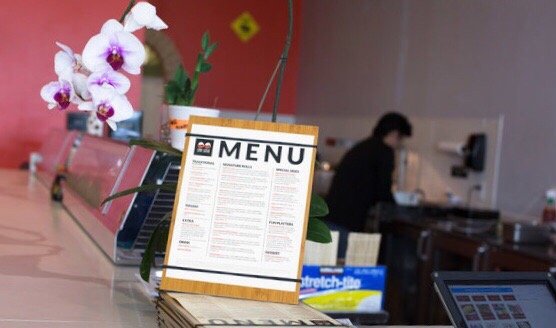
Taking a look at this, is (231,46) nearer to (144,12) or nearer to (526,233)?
(526,233)

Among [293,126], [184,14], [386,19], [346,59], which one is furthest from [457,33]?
[293,126]

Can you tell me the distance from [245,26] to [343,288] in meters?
8.09

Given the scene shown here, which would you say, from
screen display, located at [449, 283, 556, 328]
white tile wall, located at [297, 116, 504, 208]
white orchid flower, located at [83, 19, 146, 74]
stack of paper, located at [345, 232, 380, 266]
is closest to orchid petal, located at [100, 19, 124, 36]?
white orchid flower, located at [83, 19, 146, 74]

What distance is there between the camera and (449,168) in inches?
274

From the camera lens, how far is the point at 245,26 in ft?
33.7

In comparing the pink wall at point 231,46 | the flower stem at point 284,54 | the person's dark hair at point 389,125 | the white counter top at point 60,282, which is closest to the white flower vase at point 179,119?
the white counter top at point 60,282

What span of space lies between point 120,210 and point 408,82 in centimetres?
577

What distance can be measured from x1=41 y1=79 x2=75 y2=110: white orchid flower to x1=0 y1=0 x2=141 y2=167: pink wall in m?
3.98

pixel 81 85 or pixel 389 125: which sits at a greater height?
pixel 389 125

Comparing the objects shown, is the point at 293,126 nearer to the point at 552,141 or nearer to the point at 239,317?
the point at 239,317

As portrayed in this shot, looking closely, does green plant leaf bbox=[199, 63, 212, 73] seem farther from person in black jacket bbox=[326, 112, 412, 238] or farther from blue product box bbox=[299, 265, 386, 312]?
person in black jacket bbox=[326, 112, 412, 238]

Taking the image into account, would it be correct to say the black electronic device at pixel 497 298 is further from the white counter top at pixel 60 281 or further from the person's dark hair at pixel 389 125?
the person's dark hair at pixel 389 125

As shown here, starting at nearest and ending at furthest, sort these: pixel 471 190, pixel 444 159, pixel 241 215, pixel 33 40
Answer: pixel 241 215
pixel 33 40
pixel 471 190
pixel 444 159

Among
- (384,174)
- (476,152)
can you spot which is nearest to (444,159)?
(476,152)
